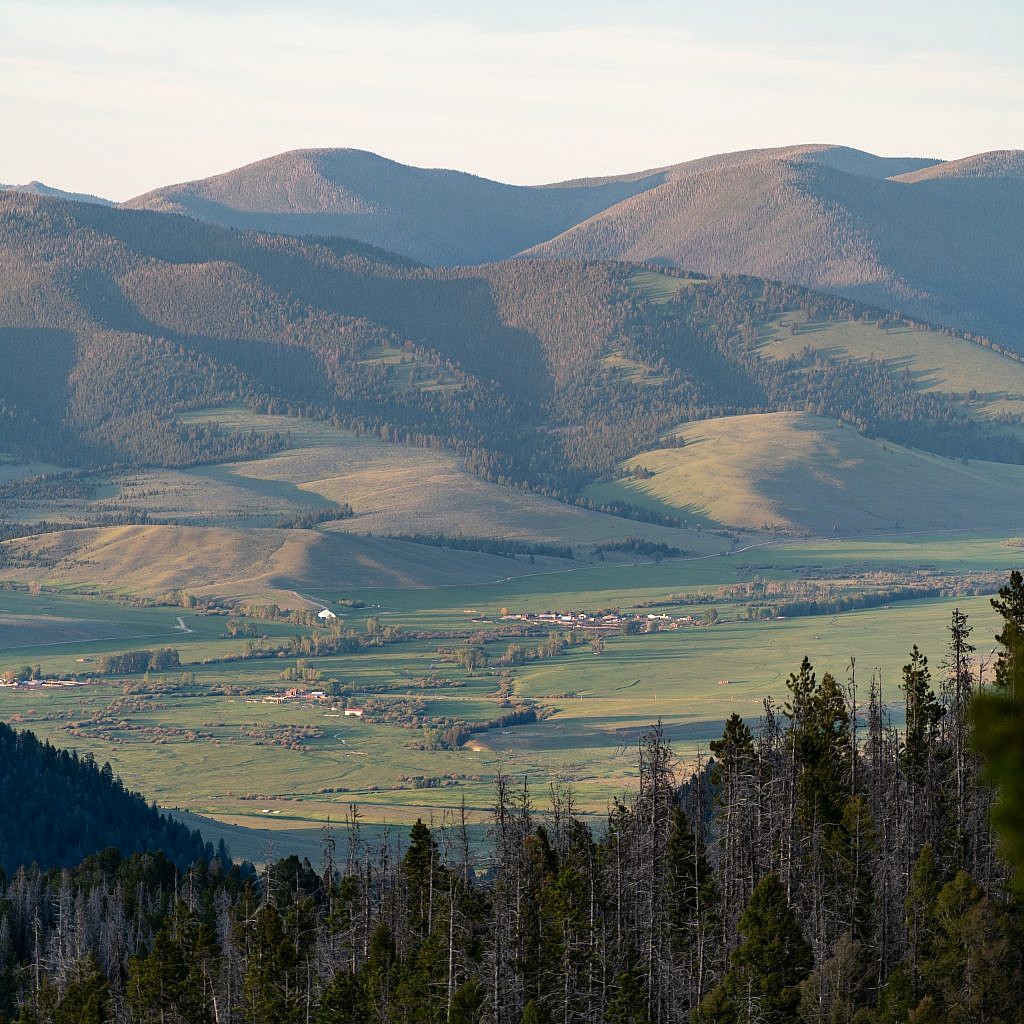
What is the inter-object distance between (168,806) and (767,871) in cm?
12318

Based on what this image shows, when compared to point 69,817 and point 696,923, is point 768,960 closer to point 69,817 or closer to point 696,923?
point 696,923

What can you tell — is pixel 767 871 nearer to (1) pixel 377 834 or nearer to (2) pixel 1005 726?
(2) pixel 1005 726

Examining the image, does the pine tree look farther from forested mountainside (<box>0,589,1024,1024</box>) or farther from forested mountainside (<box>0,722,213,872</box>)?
forested mountainside (<box>0,722,213,872</box>)

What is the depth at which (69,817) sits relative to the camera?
173125mm

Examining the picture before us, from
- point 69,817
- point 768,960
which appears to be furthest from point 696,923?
point 69,817

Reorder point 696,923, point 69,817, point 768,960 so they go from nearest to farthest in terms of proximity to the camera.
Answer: point 768,960 < point 696,923 < point 69,817

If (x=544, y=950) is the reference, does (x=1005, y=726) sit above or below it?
above

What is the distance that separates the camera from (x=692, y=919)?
273ft

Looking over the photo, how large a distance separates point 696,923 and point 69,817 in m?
103

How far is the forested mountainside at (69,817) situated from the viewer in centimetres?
16750

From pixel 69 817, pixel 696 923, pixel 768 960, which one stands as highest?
pixel 696 923

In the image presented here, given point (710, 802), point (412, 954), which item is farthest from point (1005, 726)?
point (710, 802)

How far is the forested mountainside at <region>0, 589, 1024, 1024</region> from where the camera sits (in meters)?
73.2

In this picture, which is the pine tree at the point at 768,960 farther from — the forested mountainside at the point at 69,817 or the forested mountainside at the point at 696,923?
the forested mountainside at the point at 69,817
